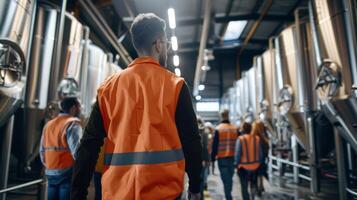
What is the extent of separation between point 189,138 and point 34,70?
12.4ft

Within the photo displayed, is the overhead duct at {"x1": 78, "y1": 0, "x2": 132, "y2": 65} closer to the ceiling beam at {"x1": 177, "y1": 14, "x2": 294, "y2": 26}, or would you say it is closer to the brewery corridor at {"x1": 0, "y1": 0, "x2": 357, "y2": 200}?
the brewery corridor at {"x1": 0, "y1": 0, "x2": 357, "y2": 200}

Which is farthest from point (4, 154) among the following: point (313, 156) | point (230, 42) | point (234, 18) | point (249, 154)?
point (230, 42)

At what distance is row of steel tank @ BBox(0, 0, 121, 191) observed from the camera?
3.03 metres

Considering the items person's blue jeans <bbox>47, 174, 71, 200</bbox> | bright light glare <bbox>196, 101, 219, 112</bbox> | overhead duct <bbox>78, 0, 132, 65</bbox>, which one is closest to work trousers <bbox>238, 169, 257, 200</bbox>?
person's blue jeans <bbox>47, 174, 71, 200</bbox>

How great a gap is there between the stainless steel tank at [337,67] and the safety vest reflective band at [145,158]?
100 inches

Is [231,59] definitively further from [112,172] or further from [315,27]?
[112,172]

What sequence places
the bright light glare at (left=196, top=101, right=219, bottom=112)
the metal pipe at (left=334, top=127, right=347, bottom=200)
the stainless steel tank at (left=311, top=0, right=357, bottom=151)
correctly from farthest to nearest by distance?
the bright light glare at (left=196, top=101, right=219, bottom=112)
the metal pipe at (left=334, top=127, right=347, bottom=200)
the stainless steel tank at (left=311, top=0, right=357, bottom=151)

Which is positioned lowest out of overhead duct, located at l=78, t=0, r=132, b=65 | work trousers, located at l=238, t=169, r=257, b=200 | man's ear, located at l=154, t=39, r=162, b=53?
work trousers, located at l=238, t=169, r=257, b=200

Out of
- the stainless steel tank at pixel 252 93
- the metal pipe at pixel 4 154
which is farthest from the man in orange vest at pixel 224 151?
the stainless steel tank at pixel 252 93

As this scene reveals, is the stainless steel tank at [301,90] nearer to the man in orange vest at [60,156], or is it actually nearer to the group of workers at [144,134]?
the man in orange vest at [60,156]

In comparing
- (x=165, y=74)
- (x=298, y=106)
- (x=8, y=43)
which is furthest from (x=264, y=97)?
(x=165, y=74)

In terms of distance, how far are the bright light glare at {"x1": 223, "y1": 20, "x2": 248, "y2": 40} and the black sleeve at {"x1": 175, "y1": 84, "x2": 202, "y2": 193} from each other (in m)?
9.82

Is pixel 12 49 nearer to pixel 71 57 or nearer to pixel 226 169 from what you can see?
pixel 71 57

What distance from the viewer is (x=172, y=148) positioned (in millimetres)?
1206
